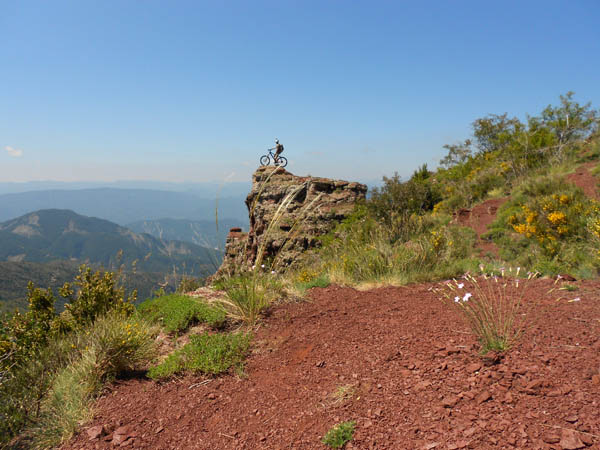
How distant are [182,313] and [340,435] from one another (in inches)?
117

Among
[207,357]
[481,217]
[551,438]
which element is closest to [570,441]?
[551,438]

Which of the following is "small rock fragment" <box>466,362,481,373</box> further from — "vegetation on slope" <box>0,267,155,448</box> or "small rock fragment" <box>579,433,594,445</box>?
"vegetation on slope" <box>0,267,155,448</box>

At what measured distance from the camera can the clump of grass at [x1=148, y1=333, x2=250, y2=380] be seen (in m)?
3.17

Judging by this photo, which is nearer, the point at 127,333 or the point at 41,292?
the point at 127,333

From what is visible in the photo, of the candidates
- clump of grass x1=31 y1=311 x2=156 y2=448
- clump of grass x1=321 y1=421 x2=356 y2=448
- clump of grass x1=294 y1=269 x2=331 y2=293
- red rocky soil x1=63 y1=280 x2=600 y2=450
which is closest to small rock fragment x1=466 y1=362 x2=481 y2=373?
red rocky soil x1=63 y1=280 x2=600 y2=450

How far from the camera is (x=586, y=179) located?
7980 millimetres

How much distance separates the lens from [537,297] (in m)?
3.62

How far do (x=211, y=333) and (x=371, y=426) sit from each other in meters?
2.47

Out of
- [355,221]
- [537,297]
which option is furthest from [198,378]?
[355,221]

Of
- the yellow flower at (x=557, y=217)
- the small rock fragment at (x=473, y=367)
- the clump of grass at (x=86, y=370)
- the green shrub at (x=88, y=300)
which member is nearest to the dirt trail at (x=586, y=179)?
the yellow flower at (x=557, y=217)

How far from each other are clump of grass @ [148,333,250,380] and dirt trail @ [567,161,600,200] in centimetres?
801

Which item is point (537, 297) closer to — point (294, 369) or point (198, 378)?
point (294, 369)

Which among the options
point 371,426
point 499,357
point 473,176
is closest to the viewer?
point 371,426

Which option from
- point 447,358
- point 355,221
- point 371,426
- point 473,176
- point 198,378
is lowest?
point 198,378
